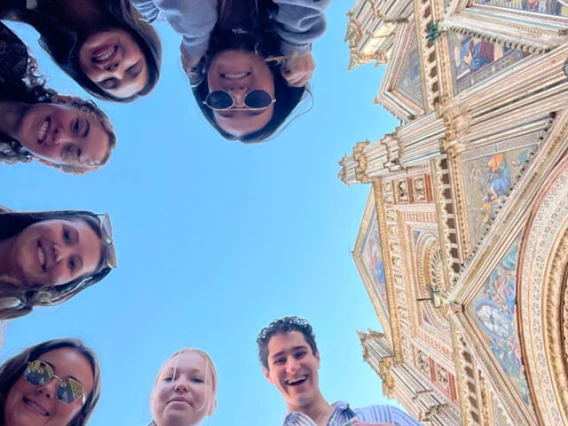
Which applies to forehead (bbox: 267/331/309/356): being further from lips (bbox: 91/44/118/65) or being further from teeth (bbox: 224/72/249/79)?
lips (bbox: 91/44/118/65)

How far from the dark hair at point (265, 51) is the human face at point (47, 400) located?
13.9ft

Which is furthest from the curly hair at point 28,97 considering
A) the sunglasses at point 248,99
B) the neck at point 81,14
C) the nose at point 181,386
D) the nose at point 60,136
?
the nose at point 181,386

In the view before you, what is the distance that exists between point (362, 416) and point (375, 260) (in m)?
12.7

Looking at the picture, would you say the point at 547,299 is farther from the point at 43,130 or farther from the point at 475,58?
the point at 43,130

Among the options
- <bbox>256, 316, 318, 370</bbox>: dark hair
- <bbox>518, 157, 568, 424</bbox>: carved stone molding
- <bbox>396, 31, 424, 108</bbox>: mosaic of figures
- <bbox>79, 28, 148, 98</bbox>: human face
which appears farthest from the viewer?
<bbox>396, 31, 424, 108</bbox>: mosaic of figures

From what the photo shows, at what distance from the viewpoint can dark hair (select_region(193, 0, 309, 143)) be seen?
533 centimetres

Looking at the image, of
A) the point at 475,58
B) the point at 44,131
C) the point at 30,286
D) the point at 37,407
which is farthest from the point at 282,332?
the point at 475,58

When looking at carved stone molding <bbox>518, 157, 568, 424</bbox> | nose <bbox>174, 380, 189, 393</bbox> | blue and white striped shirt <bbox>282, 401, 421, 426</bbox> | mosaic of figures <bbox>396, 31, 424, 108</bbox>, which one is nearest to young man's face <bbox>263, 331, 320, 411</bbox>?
blue and white striped shirt <bbox>282, 401, 421, 426</bbox>

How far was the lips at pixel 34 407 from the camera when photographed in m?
5.57

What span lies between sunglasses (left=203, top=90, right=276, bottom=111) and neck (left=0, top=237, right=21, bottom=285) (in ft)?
11.1

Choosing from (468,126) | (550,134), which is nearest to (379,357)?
(468,126)

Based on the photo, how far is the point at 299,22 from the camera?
4906mm

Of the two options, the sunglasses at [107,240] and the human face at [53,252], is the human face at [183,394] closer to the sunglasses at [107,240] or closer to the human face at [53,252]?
the sunglasses at [107,240]

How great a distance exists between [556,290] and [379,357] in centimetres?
1078
